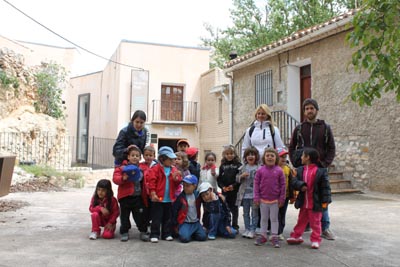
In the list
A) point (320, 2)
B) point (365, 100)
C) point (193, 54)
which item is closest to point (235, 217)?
point (365, 100)

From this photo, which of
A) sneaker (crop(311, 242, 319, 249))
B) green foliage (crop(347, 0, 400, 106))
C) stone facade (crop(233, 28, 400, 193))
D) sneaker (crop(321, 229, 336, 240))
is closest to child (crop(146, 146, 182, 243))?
sneaker (crop(311, 242, 319, 249))

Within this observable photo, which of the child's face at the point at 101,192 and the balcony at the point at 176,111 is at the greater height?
the balcony at the point at 176,111

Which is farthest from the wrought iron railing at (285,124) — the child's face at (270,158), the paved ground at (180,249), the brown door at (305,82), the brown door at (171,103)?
the brown door at (171,103)

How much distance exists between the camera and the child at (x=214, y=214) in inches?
174

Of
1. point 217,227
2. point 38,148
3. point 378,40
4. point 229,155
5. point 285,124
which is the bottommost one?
point 217,227

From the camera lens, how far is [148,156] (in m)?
4.59

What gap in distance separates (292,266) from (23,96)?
11.8 m

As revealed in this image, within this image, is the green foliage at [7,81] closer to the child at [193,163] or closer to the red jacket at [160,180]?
the child at [193,163]

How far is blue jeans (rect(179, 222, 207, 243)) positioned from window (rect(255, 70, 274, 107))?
853 cm

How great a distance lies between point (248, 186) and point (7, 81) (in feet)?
33.2

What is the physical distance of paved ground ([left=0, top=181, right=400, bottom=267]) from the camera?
345cm

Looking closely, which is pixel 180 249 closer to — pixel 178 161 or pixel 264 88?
pixel 178 161

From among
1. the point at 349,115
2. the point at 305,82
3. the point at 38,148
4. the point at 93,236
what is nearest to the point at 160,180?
the point at 93,236

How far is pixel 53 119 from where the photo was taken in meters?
13.3
